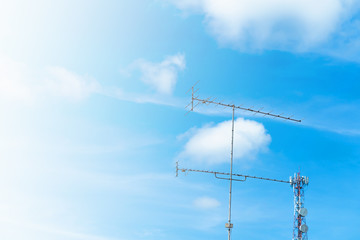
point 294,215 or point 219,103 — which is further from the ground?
point 219,103

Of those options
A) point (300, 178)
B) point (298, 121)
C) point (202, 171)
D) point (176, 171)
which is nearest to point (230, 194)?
point (202, 171)

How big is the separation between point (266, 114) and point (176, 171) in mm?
9219

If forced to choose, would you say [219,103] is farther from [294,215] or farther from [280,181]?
[294,215]

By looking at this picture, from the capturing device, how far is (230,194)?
31.3 meters

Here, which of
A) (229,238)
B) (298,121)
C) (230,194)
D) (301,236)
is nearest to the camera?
(229,238)

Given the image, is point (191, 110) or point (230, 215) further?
point (191, 110)

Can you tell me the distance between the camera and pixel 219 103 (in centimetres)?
3341

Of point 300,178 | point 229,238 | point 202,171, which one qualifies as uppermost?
point 300,178

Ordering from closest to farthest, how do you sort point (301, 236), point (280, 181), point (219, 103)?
1. point (219, 103)
2. point (280, 181)
3. point (301, 236)

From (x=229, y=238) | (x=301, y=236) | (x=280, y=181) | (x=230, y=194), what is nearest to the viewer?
(x=229, y=238)

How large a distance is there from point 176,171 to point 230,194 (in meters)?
6.59

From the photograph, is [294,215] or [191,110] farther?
[294,215]

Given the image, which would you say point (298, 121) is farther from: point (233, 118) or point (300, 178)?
point (300, 178)

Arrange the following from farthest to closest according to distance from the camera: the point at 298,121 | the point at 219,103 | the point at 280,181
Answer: the point at 280,181, the point at 298,121, the point at 219,103
